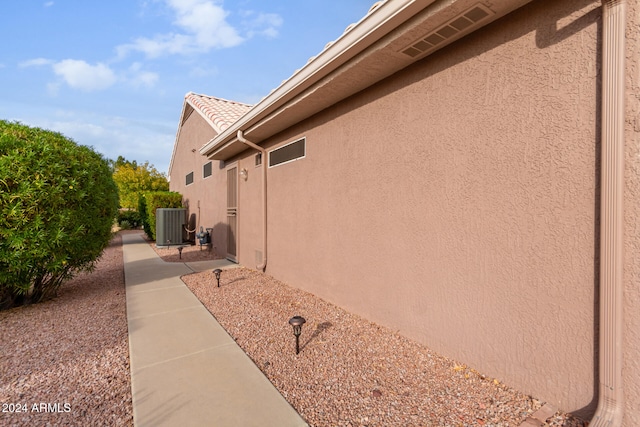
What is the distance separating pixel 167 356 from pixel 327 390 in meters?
1.76

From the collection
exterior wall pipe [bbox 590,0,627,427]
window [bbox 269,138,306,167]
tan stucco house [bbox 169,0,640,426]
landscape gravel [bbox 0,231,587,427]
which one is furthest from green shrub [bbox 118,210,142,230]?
exterior wall pipe [bbox 590,0,627,427]

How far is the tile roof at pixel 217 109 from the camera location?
349 inches

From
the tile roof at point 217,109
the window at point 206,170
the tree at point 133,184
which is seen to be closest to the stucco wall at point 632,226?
the tile roof at point 217,109

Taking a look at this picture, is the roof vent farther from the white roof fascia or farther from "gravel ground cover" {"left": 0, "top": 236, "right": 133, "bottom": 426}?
"gravel ground cover" {"left": 0, "top": 236, "right": 133, "bottom": 426}

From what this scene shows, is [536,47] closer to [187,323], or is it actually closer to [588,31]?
[588,31]

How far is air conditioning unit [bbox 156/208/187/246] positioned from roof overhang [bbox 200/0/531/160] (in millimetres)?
8430

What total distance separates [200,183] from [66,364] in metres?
9.49

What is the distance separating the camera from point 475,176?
2672 mm

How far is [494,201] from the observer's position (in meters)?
2.54

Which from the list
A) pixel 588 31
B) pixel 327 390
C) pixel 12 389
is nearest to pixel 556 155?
pixel 588 31

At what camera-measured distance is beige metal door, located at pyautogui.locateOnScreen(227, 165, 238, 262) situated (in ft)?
27.1

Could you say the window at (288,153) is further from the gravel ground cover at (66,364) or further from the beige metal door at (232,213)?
the gravel ground cover at (66,364)

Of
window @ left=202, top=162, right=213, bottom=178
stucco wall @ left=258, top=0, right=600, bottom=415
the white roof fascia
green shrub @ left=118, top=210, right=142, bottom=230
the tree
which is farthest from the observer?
the tree

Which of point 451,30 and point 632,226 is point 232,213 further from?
point 632,226
